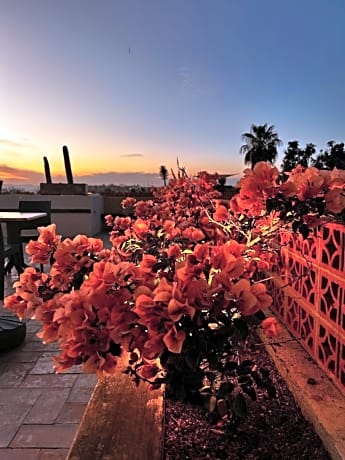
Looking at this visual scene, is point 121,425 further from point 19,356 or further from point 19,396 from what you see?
point 19,356

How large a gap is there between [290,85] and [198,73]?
4.55 ft

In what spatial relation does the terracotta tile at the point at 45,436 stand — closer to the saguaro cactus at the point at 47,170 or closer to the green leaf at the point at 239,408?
the green leaf at the point at 239,408

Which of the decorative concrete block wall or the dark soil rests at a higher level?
the decorative concrete block wall

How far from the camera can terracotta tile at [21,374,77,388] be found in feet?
7.27

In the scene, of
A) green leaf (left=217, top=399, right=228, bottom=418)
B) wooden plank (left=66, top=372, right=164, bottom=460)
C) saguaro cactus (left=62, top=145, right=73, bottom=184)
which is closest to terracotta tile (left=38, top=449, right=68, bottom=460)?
wooden plank (left=66, top=372, right=164, bottom=460)

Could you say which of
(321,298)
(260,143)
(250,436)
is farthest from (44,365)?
(260,143)

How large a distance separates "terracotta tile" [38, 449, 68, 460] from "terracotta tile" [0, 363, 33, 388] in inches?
27.2

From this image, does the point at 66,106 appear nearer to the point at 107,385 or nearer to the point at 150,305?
the point at 107,385

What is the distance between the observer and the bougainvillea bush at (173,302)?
31.6 inches

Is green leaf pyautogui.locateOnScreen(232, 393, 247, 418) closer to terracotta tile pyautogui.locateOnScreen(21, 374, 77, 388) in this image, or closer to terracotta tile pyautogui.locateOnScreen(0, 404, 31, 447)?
terracotta tile pyautogui.locateOnScreen(0, 404, 31, 447)

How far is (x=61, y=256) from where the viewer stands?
1071 millimetres

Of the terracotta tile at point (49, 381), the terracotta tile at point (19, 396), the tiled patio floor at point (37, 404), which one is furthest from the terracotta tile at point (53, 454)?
the terracotta tile at point (49, 381)

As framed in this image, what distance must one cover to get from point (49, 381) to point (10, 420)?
1.40 ft

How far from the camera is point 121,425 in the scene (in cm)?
124
